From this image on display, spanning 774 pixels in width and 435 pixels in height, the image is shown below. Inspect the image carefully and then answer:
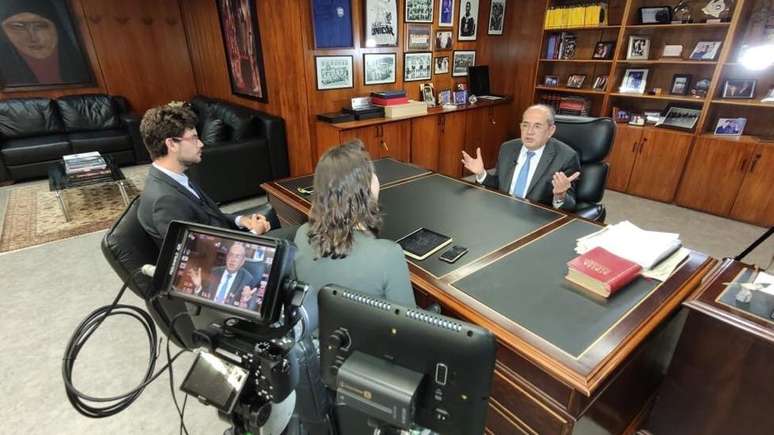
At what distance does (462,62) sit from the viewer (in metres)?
4.73

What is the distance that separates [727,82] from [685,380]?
347 cm

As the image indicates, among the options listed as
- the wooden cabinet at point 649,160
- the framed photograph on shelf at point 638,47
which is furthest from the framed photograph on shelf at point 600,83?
the wooden cabinet at point 649,160

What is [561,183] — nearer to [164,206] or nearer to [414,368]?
[414,368]

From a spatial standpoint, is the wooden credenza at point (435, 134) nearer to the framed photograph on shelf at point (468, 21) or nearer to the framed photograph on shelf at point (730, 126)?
the framed photograph on shelf at point (468, 21)

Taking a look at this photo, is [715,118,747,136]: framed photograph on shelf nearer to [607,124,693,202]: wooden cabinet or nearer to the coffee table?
[607,124,693,202]: wooden cabinet

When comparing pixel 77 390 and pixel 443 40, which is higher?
pixel 443 40

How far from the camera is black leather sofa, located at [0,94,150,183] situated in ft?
14.4

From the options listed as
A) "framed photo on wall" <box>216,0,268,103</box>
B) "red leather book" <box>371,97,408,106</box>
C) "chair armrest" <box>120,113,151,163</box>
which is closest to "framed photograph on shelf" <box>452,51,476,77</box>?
"red leather book" <box>371,97,408,106</box>

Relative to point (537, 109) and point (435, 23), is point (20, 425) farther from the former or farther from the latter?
point (435, 23)

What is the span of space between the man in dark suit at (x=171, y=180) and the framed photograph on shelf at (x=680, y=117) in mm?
3989

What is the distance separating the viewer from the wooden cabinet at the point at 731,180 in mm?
3252

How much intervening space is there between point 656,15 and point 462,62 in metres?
1.97

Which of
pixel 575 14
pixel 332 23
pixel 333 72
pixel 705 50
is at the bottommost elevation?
pixel 333 72

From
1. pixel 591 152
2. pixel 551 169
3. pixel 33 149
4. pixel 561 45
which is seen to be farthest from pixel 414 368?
pixel 33 149
